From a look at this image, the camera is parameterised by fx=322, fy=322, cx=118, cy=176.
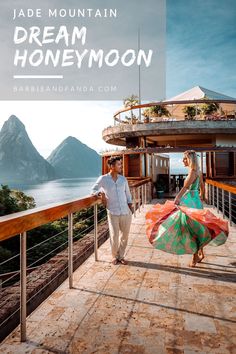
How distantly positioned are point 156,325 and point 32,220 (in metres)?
1.62

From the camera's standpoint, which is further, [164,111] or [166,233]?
[164,111]

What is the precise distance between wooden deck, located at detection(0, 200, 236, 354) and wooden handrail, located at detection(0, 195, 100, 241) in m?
1.06

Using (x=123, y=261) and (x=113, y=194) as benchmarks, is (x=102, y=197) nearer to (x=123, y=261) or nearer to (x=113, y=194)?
(x=113, y=194)

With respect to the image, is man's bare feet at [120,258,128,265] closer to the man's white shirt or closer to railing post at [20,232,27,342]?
the man's white shirt

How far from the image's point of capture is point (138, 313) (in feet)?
11.5

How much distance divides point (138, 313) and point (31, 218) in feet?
5.30

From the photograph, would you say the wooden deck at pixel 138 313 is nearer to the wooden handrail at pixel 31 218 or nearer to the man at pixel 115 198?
the man at pixel 115 198

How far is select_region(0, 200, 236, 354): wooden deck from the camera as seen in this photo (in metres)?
2.87

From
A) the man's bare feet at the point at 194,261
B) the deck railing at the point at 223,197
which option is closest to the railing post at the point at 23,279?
the man's bare feet at the point at 194,261

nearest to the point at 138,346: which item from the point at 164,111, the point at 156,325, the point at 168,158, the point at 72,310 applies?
the point at 156,325

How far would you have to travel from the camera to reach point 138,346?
112 inches

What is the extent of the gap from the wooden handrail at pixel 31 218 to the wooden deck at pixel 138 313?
1064mm

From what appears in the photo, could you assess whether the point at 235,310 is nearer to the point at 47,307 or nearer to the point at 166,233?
the point at 166,233

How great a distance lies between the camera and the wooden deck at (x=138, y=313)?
9.42 feet
